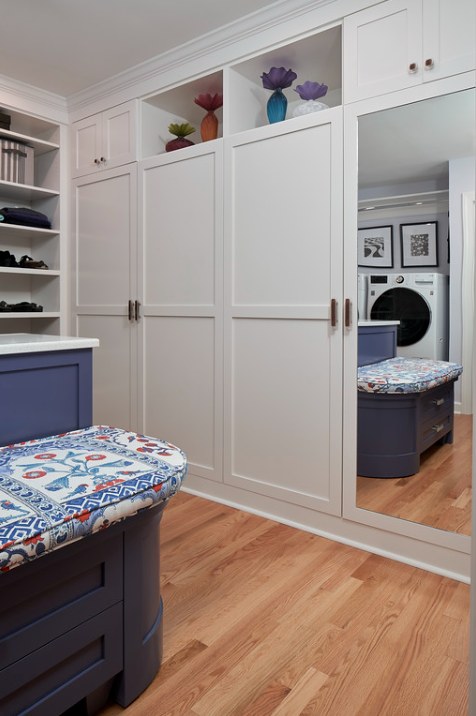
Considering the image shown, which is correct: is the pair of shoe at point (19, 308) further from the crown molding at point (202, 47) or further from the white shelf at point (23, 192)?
the crown molding at point (202, 47)

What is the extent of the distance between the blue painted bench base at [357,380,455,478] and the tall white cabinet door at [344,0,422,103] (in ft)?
4.22

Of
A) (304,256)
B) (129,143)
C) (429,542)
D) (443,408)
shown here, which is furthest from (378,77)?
(429,542)

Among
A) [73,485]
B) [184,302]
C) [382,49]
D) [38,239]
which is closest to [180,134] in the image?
[184,302]

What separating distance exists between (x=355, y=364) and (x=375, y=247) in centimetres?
51

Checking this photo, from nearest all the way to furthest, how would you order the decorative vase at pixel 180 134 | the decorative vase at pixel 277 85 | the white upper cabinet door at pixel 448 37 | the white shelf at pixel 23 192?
1. the white upper cabinet door at pixel 448 37
2. the decorative vase at pixel 277 85
3. the decorative vase at pixel 180 134
4. the white shelf at pixel 23 192

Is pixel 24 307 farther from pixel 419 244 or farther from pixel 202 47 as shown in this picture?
pixel 419 244

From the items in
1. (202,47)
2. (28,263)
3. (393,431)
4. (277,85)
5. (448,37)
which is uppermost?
(202,47)

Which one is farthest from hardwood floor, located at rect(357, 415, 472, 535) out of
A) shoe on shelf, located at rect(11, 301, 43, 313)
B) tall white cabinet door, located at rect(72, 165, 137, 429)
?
shoe on shelf, located at rect(11, 301, 43, 313)

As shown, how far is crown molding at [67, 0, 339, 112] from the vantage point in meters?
2.31

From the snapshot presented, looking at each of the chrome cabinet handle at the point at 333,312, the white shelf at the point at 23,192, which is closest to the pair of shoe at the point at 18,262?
the white shelf at the point at 23,192

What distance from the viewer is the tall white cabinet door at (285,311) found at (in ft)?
7.48

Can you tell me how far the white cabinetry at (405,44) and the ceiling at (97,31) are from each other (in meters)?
0.51

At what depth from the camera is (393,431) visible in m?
2.21

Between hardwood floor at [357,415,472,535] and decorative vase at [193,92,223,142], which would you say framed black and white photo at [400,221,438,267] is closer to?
hardwood floor at [357,415,472,535]
